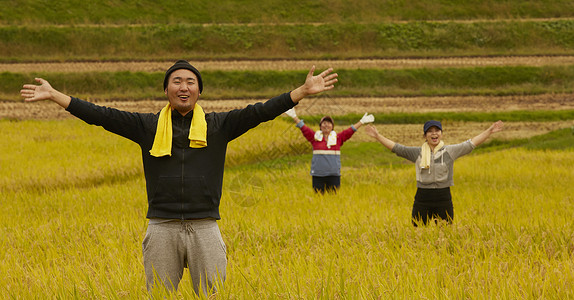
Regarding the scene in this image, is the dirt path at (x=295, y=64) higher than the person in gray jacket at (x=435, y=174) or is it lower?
higher

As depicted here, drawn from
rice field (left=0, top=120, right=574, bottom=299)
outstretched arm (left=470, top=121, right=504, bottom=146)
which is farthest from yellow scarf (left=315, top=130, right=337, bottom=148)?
outstretched arm (left=470, top=121, right=504, bottom=146)

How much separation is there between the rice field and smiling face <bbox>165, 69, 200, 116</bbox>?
3.66 feet

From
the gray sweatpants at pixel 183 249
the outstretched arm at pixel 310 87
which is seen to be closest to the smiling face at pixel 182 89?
the outstretched arm at pixel 310 87

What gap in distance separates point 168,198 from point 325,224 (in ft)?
9.86

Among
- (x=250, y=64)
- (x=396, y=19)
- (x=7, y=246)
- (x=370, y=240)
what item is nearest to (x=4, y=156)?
(x=7, y=246)

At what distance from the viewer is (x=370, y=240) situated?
215 inches

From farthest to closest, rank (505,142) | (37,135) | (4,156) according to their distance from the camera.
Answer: (505,142)
(37,135)
(4,156)

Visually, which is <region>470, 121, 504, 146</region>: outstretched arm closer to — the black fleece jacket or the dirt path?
the black fleece jacket

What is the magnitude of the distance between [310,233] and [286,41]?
32.7m

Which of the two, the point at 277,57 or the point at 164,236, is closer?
the point at 164,236

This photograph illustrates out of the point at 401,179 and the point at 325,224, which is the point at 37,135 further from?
the point at 325,224

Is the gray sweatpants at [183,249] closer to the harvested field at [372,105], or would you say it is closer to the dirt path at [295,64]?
the harvested field at [372,105]

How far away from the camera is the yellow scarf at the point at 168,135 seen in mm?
3607

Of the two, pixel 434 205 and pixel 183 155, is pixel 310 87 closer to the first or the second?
pixel 183 155
